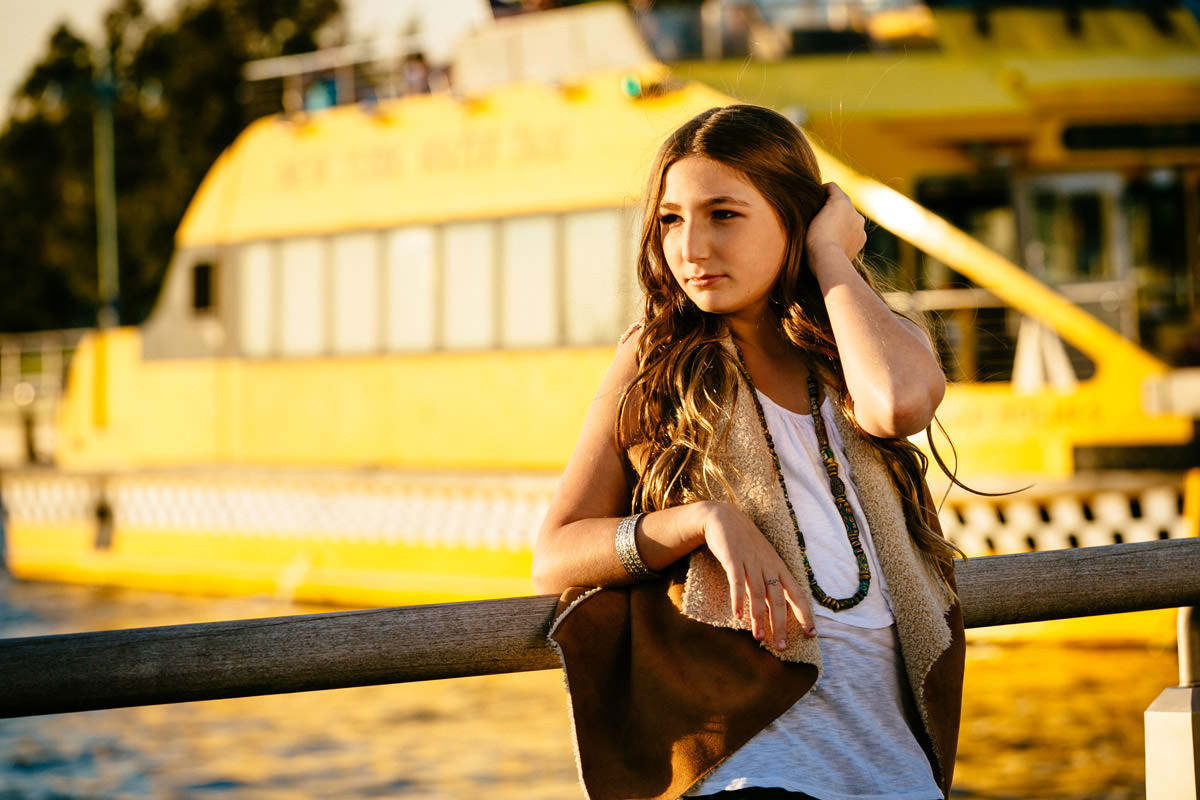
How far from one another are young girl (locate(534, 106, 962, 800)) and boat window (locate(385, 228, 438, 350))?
1008 cm

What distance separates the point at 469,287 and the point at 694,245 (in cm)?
993

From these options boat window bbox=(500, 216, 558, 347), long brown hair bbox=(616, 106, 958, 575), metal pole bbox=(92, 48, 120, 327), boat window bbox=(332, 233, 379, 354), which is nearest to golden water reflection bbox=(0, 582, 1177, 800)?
boat window bbox=(500, 216, 558, 347)

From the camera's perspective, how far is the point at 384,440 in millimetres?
12586

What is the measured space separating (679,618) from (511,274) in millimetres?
9827

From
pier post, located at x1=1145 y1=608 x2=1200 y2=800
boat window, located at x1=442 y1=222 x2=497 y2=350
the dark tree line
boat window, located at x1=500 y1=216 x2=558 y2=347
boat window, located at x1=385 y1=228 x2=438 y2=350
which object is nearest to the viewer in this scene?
pier post, located at x1=1145 y1=608 x2=1200 y2=800

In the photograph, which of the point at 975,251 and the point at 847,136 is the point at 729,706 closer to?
the point at 975,251

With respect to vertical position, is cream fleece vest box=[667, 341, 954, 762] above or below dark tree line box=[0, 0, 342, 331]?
above

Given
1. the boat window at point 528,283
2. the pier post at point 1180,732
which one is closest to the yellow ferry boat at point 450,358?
the boat window at point 528,283

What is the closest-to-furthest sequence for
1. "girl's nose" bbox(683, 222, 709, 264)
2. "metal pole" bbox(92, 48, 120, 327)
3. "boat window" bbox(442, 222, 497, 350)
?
"girl's nose" bbox(683, 222, 709, 264) < "boat window" bbox(442, 222, 497, 350) < "metal pole" bbox(92, 48, 120, 327)

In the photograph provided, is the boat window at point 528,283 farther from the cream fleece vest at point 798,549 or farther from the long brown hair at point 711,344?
the cream fleece vest at point 798,549

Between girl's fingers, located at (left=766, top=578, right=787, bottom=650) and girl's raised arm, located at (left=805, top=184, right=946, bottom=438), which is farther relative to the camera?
girl's raised arm, located at (left=805, top=184, right=946, bottom=438)

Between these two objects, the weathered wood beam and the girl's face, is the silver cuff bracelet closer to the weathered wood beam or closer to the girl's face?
the weathered wood beam

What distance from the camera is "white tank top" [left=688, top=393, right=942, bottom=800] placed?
2.02 m

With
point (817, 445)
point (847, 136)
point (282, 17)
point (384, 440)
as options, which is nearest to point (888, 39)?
point (847, 136)
